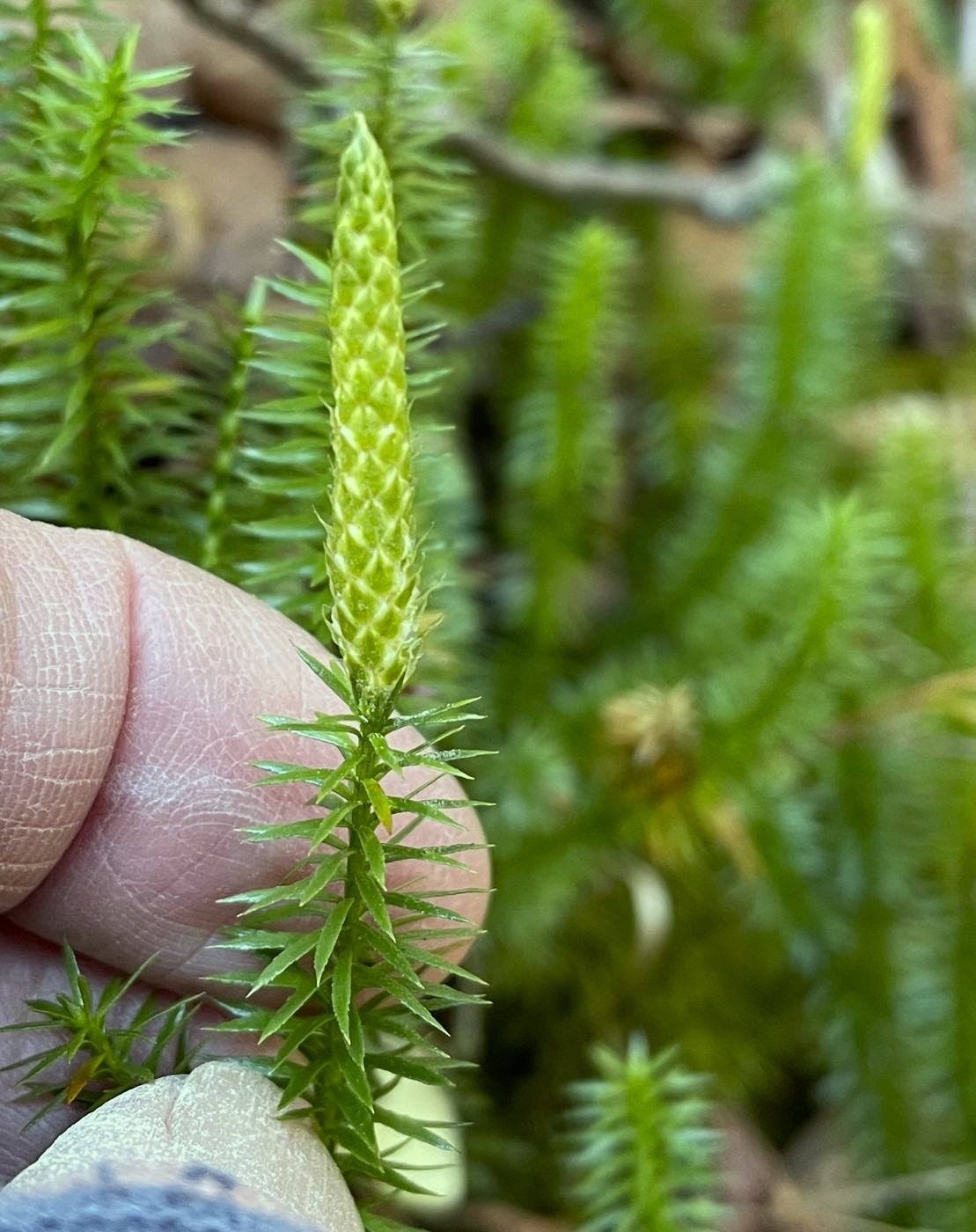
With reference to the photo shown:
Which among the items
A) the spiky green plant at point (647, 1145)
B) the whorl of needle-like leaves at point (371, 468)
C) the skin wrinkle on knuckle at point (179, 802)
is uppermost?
the whorl of needle-like leaves at point (371, 468)

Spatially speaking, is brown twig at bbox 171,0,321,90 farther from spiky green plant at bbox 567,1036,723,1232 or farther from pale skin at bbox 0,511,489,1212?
spiky green plant at bbox 567,1036,723,1232

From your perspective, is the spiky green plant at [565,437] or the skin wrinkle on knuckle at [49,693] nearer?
the skin wrinkle on knuckle at [49,693]

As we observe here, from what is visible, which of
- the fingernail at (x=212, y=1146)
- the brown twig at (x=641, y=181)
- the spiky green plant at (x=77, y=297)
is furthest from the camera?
the brown twig at (x=641, y=181)

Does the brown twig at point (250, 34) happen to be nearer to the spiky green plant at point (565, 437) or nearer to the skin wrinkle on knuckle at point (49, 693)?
the spiky green plant at point (565, 437)

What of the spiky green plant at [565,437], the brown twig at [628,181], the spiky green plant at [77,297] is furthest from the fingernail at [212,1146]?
the brown twig at [628,181]

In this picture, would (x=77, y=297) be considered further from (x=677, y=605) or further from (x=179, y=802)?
(x=677, y=605)

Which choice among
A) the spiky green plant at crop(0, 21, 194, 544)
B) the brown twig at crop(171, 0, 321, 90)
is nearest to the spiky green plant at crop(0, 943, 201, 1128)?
the spiky green plant at crop(0, 21, 194, 544)
